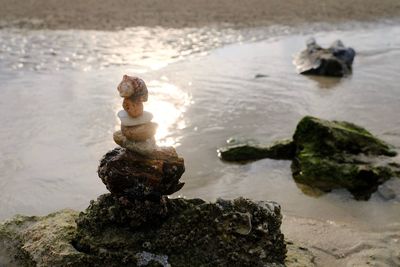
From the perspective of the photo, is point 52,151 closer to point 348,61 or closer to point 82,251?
point 82,251

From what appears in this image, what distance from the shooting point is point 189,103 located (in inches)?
421

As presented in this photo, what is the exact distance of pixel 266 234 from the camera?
4348 mm

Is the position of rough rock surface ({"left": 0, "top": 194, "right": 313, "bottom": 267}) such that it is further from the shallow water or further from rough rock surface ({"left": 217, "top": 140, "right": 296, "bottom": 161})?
rough rock surface ({"left": 217, "top": 140, "right": 296, "bottom": 161})

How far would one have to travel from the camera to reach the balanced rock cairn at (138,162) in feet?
13.3

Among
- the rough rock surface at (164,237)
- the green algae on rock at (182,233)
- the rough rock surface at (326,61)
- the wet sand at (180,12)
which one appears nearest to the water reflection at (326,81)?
the rough rock surface at (326,61)

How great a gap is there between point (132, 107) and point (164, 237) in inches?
43.2

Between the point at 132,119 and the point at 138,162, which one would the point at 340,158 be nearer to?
the point at 138,162

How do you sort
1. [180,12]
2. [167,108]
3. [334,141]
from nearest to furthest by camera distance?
[334,141], [167,108], [180,12]

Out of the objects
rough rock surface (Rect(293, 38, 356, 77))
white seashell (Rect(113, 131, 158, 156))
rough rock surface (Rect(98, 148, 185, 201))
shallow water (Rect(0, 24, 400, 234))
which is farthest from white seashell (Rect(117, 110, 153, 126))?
rough rock surface (Rect(293, 38, 356, 77))

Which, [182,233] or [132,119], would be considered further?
[182,233]

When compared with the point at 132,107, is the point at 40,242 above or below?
below

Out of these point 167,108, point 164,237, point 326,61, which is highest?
point 326,61

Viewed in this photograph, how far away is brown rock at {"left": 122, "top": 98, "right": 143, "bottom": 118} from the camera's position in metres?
4.00

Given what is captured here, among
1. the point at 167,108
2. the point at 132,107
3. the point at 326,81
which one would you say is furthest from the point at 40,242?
the point at 326,81
